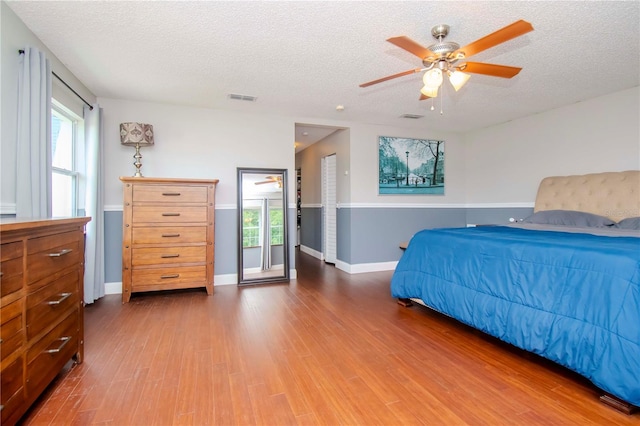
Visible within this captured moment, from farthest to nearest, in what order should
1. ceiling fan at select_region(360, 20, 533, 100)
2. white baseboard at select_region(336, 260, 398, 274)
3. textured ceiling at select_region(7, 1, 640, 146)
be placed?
white baseboard at select_region(336, 260, 398, 274) → textured ceiling at select_region(7, 1, 640, 146) → ceiling fan at select_region(360, 20, 533, 100)

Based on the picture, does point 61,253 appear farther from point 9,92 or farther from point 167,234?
point 167,234

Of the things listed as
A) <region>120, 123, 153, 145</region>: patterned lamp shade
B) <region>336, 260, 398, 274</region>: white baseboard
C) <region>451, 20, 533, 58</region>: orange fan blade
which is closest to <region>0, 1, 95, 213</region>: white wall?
<region>120, 123, 153, 145</region>: patterned lamp shade

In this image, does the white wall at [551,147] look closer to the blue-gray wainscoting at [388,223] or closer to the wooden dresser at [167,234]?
the blue-gray wainscoting at [388,223]

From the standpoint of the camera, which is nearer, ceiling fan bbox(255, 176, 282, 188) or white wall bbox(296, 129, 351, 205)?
ceiling fan bbox(255, 176, 282, 188)

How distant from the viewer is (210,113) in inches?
167

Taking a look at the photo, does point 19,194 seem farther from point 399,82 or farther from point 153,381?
point 399,82

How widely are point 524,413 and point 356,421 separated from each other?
2.90 feet

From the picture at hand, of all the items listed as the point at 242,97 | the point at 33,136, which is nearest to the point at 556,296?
the point at 242,97

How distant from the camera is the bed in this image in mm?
1625

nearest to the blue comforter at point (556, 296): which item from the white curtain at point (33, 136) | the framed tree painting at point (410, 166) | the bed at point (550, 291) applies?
the bed at point (550, 291)

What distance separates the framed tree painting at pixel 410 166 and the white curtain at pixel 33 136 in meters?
4.20

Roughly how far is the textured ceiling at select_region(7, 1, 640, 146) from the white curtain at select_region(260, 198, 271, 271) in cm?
144

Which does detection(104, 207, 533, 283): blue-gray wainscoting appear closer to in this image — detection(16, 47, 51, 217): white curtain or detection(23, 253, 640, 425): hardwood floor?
detection(23, 253, 640, 425): hardwood floor

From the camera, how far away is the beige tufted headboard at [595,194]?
3461mm
